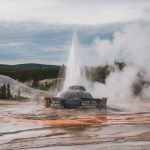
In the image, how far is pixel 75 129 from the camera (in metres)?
24.8

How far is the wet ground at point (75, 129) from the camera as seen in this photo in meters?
19.5

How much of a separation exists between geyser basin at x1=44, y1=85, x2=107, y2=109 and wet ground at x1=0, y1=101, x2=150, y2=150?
1806 mm

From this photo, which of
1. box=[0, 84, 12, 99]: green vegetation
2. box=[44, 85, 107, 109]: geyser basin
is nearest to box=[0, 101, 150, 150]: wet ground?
box=[44, 85, 107, 109]: geyser basin

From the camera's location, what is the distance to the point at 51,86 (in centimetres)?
6388

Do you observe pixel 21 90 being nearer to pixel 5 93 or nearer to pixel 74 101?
pixel 5 93

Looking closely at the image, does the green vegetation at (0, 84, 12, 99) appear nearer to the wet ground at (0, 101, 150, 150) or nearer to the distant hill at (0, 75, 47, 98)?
the distant hill at (0, 75, 47, 98)

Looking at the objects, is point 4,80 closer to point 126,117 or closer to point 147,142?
point 126,117

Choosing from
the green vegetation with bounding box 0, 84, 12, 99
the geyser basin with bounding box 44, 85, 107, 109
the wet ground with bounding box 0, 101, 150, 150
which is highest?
the green vegetation with bounding box 0, 84, 12, 99

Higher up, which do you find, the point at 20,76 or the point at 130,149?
the point at 20,76

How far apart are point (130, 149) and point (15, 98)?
109ft

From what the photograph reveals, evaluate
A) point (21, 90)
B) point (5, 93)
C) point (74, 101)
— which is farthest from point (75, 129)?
point (21, 90)

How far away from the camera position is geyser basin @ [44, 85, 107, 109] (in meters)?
37.3

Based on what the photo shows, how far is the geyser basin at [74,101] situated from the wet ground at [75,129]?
1.81m

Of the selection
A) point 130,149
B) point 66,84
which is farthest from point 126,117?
point 66,84
